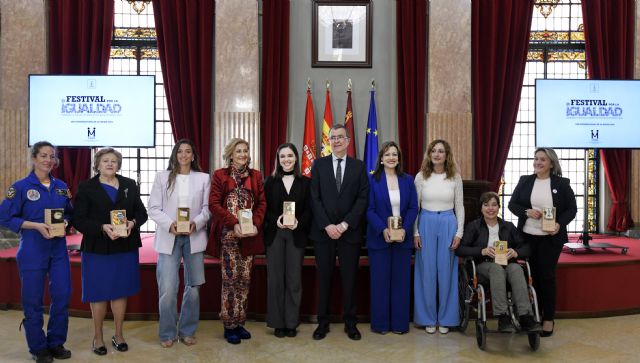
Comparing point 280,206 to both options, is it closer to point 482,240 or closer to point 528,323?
point 482,240

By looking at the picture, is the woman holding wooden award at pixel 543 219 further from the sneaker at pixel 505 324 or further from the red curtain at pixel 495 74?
the red curtain at pixel 495 74

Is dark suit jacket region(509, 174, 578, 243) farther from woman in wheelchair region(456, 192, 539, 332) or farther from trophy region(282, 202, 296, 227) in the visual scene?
trophy region(282, 202, 296, 227)

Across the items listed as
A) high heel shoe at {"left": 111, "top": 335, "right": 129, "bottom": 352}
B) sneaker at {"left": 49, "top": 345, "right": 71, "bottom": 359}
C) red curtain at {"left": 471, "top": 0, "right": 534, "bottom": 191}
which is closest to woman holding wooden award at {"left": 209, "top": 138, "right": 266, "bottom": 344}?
high heel shoe at {"left": 111, "top": 335, "right": 129, "bottom": 352}

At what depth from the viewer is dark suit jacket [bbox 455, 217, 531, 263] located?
12.7 feet

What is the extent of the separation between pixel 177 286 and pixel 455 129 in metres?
3.79

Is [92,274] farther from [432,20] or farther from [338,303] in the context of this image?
[432,20]

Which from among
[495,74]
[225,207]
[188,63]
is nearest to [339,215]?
[225,207]

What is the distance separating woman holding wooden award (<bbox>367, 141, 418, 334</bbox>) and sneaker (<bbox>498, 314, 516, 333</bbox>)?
729mm

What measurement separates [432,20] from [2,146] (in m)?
5.27

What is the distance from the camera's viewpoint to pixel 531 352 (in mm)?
3645

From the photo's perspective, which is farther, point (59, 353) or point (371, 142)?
point (371, 142)

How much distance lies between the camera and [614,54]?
6.20m

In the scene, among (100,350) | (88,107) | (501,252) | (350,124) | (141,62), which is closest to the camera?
(100,350)

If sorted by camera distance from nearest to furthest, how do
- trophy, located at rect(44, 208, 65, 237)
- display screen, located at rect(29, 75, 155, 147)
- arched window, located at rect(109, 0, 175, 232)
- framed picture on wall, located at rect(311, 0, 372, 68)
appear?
1. trophy, located at rect(44, 208, 65, 237)
2. display screen, located at rect(29, 75, 155, 147)
3. framed picture on wall, located at rect(311, 0, 372, 68)
4. arched window, located at rect(109, 0, 175, 232)
